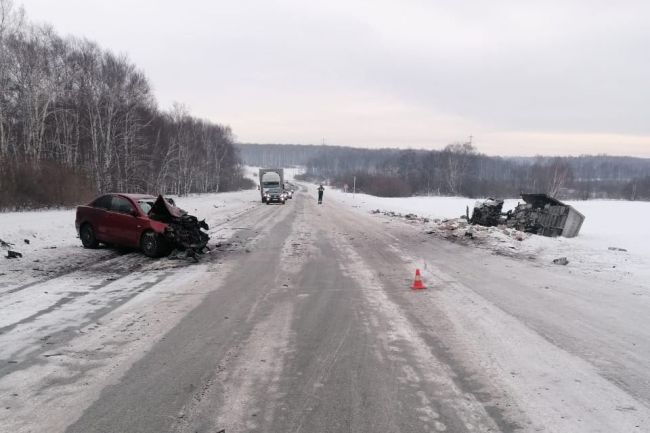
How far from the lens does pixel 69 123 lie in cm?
4138

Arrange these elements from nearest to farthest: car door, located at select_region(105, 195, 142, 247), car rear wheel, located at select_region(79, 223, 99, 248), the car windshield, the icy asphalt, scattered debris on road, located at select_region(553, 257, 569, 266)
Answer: the icy asphalt
car door, located at select_region(105, 195, 142, 247)
the car windshield
scattered debris on road, located at select_region(553, 257, 569, 266)
car rear wheel, located at select_region(79, 223, 99, 248)

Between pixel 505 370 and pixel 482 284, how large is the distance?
15.0ft

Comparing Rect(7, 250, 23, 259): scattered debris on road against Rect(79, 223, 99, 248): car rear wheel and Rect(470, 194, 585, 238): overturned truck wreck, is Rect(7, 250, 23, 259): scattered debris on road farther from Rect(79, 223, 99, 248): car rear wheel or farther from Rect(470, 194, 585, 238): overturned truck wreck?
Rect(470, 194, 585, 238): overturned truck wreck

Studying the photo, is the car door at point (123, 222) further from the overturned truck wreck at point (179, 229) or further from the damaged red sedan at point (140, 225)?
the overturned truck wreck at point (179, 229)

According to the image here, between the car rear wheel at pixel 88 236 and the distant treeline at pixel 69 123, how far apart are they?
14.5 meters

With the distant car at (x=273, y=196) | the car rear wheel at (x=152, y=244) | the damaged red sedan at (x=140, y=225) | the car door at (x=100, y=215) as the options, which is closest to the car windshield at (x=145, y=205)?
the damaged red sedan at (x=140, y=225)

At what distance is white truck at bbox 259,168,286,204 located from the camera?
41.0 m

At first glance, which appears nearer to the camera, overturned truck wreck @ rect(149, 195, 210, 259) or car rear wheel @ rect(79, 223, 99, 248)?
overturned truck wreck @ rect(149, 195, 210, 259)

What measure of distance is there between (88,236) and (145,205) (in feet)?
6.70

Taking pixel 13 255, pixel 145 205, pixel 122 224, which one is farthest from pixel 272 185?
pixel 13 255

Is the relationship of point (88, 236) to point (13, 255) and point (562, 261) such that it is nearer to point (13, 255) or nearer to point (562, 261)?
point (13, 255)

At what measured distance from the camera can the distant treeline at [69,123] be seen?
25.7 m

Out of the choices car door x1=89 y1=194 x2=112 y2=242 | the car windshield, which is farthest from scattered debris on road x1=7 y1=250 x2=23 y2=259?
the car windshield

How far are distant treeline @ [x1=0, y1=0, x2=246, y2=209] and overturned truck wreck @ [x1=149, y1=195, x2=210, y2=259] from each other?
1677cm
